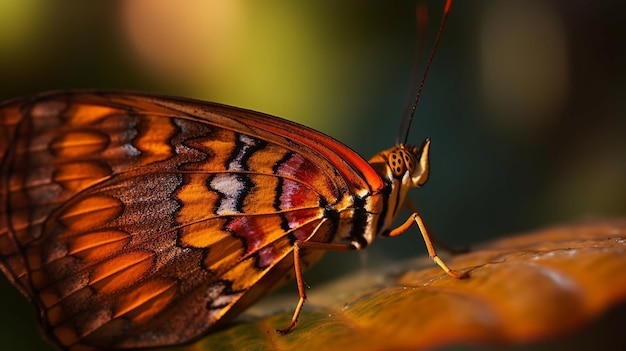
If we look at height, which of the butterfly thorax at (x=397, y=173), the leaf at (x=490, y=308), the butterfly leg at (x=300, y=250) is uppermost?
the butterfly thorax at (x=397, y=173)

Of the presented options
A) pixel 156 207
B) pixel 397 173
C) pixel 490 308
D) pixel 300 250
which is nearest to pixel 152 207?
pixel 156 207

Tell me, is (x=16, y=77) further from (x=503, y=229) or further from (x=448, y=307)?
(x=503, y=229)

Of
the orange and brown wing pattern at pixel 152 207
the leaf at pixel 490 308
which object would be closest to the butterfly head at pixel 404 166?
the orange and brown wing pattern at pixel 152 207

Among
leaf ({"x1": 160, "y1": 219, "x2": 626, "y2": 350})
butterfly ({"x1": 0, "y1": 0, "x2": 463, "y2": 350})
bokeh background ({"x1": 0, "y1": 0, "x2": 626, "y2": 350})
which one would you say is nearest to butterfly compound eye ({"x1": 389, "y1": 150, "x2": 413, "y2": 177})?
butterfly ({"x1": 0, "y1": 0, "x2": 463, "y2": 350})

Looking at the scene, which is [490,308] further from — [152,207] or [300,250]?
[152,207]

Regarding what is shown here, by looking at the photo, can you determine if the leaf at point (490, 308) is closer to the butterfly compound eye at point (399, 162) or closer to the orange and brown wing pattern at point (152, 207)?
the orange and brown wing pattern at point (152, 207)

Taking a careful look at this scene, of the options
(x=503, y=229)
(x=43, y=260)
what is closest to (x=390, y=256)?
(x=503, y=229)
